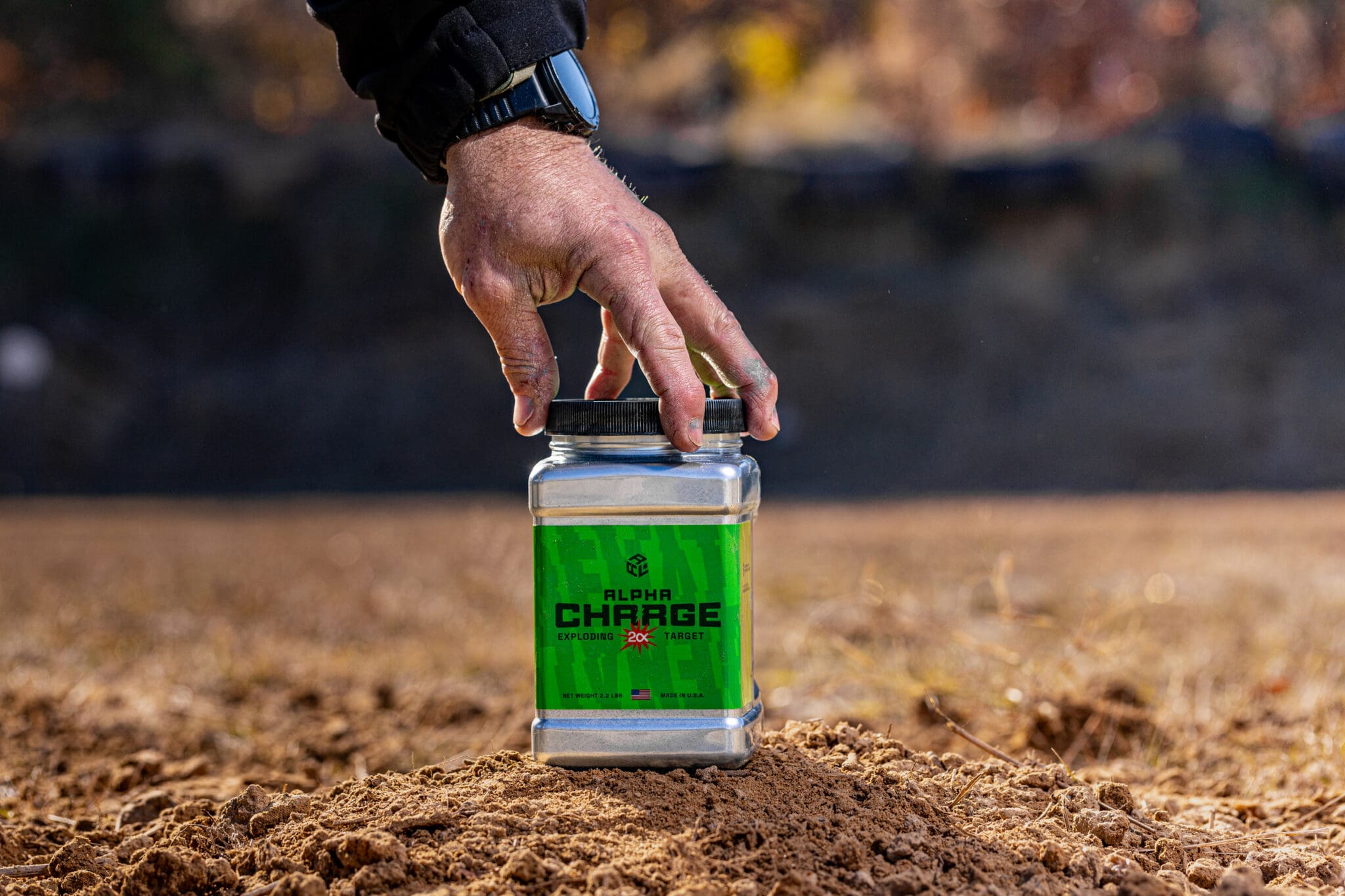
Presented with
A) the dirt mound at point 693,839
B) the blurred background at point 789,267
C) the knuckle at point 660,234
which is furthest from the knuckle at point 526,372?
the blurred background at point 789,267

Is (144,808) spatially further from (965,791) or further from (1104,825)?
(1104,825)

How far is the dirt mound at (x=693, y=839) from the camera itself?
1550 millimetres

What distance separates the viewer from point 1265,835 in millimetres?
1955

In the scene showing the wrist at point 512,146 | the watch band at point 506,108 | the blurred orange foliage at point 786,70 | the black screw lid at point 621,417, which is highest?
the blurred orange foliage at point 786,70

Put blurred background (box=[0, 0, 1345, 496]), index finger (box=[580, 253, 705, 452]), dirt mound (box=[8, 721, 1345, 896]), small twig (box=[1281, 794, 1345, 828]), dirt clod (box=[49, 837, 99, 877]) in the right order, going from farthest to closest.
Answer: blurred background (box=[0, 0, 1345, 496]) < small twig (box=[1281, 794, 1345, 828]) < dirt clod (box=[49, 837, 99, 877]) < index finger (box=[580, 253, 705, 452]) < dirt mound (box=[8, 721, 1345, 896])

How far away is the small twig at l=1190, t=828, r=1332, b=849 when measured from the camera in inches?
72.1

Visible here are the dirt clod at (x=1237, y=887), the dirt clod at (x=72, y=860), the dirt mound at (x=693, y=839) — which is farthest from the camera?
the dirt clod at (x=72, y=860)

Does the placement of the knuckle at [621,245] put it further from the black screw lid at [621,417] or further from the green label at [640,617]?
the green label at [640,617]

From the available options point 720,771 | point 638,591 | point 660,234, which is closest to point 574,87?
point 660,234

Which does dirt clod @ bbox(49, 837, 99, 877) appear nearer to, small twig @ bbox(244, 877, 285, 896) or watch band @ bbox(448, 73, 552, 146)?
small twig @ bbox(244, 877, 285, 896)

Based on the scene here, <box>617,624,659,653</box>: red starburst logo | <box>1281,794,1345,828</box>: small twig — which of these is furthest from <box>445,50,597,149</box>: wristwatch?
<box>1281,794,1345,828</box>: small twig

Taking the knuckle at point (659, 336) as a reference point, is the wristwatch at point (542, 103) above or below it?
above

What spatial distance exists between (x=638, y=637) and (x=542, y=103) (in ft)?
2.57

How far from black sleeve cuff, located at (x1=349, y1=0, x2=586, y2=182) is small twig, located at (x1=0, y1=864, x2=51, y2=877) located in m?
1.18
